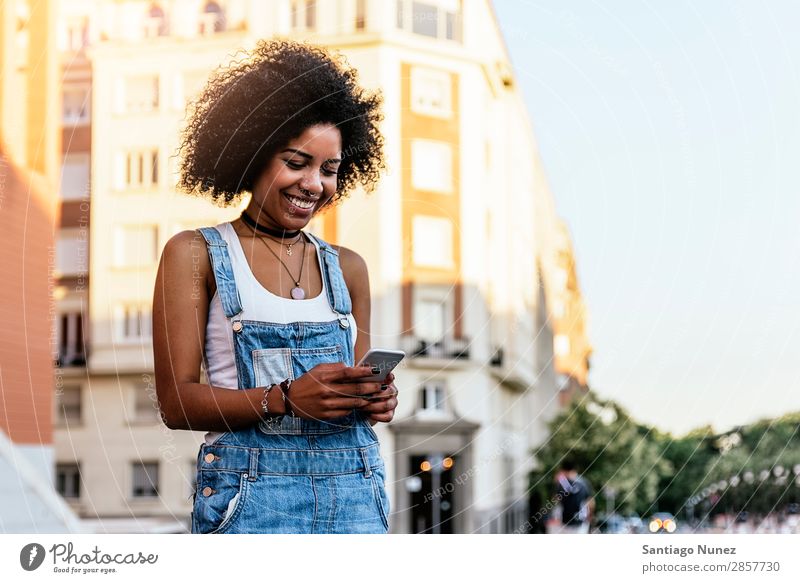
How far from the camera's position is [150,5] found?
3.24 metres

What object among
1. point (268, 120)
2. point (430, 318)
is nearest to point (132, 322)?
point (430, 318)

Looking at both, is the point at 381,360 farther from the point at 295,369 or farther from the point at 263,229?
the point at 263,229

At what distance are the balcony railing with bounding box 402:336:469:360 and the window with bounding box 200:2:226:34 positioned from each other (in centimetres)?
97

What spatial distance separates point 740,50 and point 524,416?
2498mm

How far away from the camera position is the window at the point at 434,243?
2.90m

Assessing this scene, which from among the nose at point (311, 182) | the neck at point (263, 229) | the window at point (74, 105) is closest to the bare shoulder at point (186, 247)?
the neck at point (263, 229)

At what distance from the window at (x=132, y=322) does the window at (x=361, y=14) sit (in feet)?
3.25

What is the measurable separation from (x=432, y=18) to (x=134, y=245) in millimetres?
1053

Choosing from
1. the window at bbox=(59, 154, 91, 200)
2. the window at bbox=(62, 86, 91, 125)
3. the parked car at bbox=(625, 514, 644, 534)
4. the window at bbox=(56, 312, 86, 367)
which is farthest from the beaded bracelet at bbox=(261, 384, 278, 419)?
the window at bbox=(56, 312, 86, 367)

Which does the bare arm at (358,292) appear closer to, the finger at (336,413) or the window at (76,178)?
the finger at (336,413)

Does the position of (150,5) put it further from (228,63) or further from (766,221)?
(766,221)

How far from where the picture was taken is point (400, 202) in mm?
2857

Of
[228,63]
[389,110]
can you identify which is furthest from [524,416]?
[228,63]

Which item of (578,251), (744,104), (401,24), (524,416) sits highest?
(401,24)
